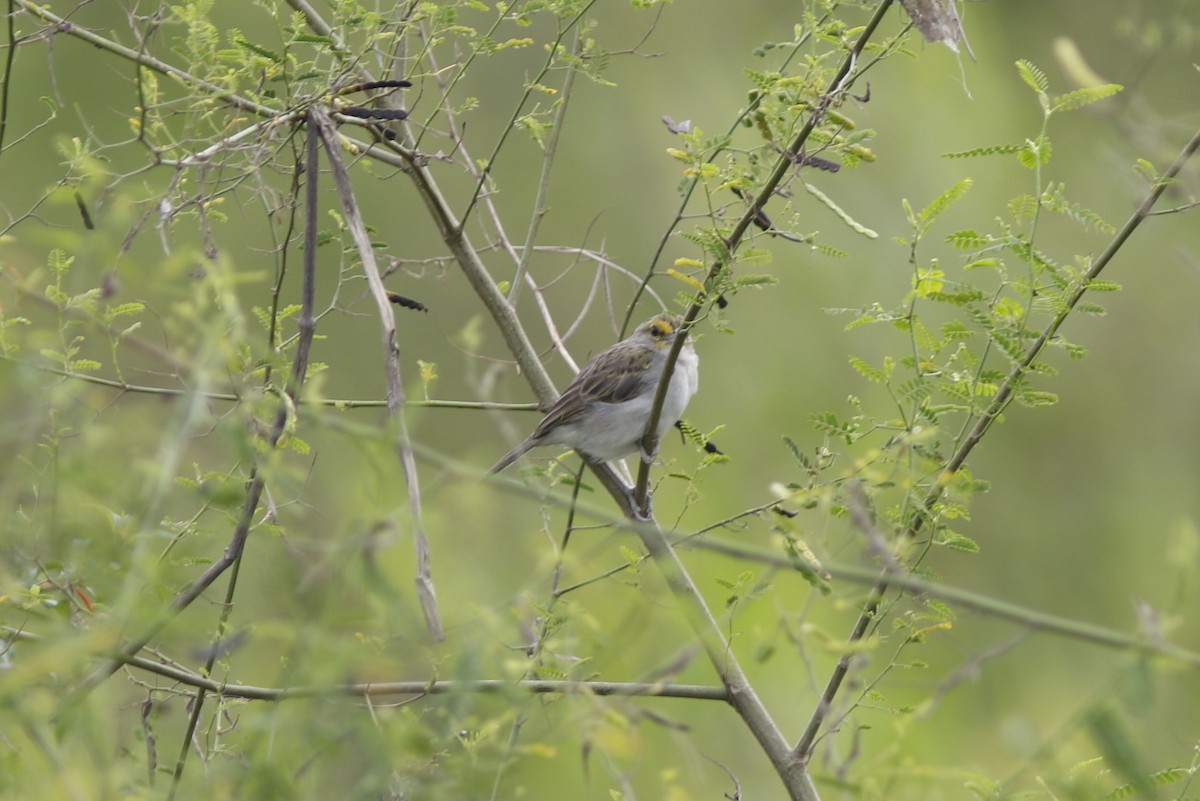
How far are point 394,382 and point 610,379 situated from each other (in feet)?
10.3

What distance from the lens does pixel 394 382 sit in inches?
73.8

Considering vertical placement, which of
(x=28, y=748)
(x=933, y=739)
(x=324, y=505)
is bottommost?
(x=933, y=739)

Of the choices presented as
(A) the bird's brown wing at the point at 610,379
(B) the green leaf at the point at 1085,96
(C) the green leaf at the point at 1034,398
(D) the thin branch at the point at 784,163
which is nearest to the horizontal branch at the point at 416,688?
(D) the thin branch at the point at 784,163

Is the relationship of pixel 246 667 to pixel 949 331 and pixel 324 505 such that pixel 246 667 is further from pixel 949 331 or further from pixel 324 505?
pixel 324 505

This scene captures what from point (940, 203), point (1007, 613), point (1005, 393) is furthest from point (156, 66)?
point (1007, 613)

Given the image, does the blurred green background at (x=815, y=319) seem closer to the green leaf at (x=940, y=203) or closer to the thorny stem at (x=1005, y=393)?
the thorny stem at (x=1005, y=393)

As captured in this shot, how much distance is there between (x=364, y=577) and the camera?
4.08ft

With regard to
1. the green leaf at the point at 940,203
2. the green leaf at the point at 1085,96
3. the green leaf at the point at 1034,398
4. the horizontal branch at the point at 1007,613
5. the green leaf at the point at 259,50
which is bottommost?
the green leaf at the point at 1034,398

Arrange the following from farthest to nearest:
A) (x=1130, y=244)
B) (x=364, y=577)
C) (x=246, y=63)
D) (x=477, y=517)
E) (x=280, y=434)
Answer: (x=1130, y=244), (x=246, y=63), (x=280, y=434), (x=477, y=517), (x=364, y=577)

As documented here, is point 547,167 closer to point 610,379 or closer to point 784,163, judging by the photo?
point 784,163

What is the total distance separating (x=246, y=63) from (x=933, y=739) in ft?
19.5

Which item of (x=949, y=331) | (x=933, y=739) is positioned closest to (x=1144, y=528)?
(x=933, y=739)

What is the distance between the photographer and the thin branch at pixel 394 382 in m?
1.46

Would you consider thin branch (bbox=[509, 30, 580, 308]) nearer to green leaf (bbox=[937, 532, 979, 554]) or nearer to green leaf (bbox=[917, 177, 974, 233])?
green leaf (bbox=[917, 177, 974, 233])
